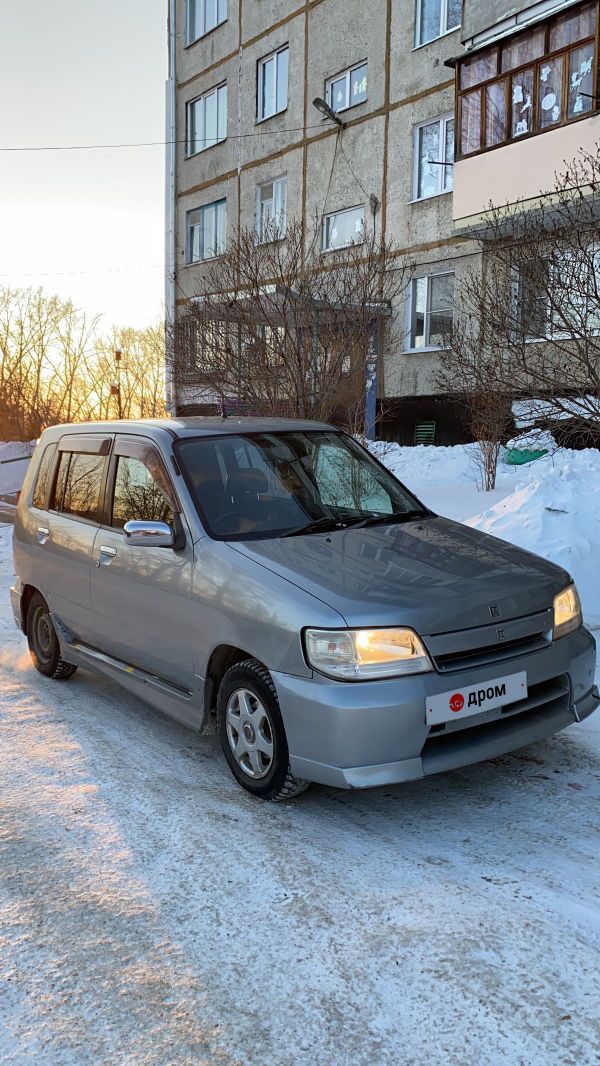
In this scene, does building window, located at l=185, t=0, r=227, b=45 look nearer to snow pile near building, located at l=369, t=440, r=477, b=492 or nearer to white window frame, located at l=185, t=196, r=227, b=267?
white window frame, located at l=185, t=196, r=227, b=267

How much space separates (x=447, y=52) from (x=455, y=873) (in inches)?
836

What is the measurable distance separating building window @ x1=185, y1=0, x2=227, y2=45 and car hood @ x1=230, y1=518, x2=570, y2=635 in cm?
2928

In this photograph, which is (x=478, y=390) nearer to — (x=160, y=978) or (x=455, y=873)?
(x=455, y=873)

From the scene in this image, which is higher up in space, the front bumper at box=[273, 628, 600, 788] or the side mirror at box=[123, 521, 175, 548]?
the side mirror at box=[123, 521, 175, 548]

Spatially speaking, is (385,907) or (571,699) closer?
(385,907)

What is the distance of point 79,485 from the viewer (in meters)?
5.54

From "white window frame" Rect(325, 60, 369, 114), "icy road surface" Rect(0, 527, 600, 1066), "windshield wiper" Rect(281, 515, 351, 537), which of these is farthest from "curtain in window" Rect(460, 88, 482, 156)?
"icy road surface" Rect(0, 527, 600, 1066)

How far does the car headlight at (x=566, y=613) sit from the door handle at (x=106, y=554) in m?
2.46

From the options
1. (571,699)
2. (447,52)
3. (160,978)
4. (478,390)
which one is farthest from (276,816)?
(447,52)

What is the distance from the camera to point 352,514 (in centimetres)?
466

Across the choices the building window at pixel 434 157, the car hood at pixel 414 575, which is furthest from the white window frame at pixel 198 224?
the car hood at pixel 414 575

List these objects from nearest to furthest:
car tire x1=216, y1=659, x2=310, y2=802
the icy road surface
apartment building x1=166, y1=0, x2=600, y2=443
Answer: the icy road surface, car tire x1=216, y1=659, x2=310, y2=802, apartment building x1=166, y1=0, x2=600, y2=443

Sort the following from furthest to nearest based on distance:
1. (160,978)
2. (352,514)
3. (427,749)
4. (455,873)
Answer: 1. (352,514)
2. (427,749)
3. (455,873)
4. (160,978)

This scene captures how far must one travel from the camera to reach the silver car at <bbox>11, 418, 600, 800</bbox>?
3412mm
